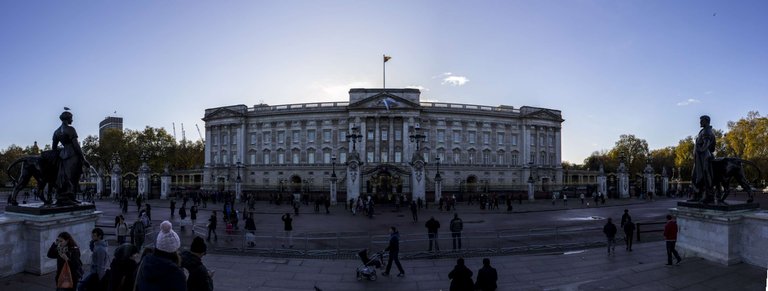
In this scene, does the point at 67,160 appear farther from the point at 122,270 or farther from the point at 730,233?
the point at 730,233

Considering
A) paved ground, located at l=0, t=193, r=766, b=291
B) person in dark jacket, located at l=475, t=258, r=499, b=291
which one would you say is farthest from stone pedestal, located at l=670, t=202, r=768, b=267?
person in dark jacket, located at l=475, t=258, r=499, b=291

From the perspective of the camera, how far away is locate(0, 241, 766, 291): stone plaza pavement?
8.75 metres

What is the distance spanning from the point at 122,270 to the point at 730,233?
12.6 meters

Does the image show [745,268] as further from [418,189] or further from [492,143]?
[492,143]

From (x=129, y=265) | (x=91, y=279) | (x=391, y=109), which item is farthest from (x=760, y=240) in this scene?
(x=391, y=109)

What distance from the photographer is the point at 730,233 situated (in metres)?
9.80

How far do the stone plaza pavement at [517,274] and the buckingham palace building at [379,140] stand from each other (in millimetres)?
45891

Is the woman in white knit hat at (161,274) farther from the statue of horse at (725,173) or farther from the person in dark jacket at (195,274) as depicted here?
the statue of horse at (725,173)

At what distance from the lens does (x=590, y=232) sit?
18.2 metres

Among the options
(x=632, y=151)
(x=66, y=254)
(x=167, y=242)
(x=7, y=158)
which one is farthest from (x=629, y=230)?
(x=7, y=158)

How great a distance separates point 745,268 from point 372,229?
1524 cm

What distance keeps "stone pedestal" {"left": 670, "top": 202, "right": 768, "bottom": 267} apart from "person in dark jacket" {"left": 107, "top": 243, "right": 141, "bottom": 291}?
40.6 ft

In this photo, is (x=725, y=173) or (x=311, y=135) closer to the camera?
(x=725, y=173)

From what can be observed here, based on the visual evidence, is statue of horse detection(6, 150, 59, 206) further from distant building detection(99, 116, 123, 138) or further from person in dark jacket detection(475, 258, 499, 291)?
distant building detection(99, 116, 123, 138)
